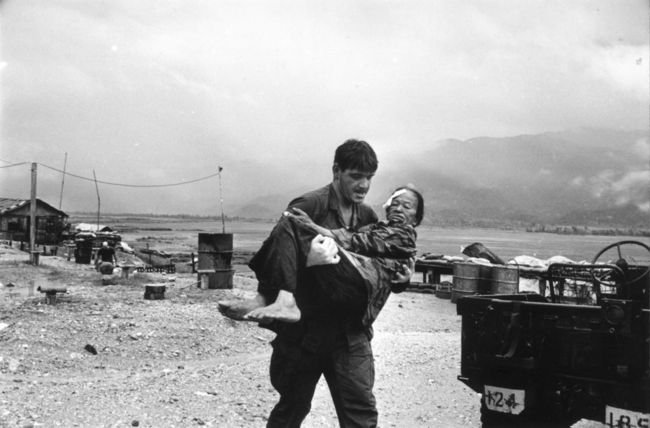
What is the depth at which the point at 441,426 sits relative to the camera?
16.2 feet

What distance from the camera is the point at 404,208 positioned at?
3.02m

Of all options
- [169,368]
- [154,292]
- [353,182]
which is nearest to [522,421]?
[353,182]

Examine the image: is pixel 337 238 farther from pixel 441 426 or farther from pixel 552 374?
pixel 441 426

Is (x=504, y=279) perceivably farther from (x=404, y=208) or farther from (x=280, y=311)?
(x=280, y=311)

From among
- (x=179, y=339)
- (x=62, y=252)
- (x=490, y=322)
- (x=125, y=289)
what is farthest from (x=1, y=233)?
(x=490, y=322)

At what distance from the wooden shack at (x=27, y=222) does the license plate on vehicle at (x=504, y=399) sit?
134 feet

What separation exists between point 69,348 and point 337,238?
19.8 ft

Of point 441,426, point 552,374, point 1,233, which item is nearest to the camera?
point 552,374

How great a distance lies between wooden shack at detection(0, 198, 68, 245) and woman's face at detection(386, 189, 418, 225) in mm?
41196

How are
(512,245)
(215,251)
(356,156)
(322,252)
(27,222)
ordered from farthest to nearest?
(512,245)
(27,222)
(215,251)
(356,156)
(322,252)

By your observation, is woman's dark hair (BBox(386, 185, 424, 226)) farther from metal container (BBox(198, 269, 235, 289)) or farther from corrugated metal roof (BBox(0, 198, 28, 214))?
corrugated metal roof (BBox(0, 198, 28, 214))

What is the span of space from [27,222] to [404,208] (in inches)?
1660

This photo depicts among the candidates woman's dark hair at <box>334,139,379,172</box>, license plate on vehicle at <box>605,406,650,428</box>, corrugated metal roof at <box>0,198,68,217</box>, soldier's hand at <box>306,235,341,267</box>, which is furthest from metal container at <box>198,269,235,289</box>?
corrugated metal roof at <box>0,198,68,217</box>

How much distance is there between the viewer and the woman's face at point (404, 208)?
2.98 m
